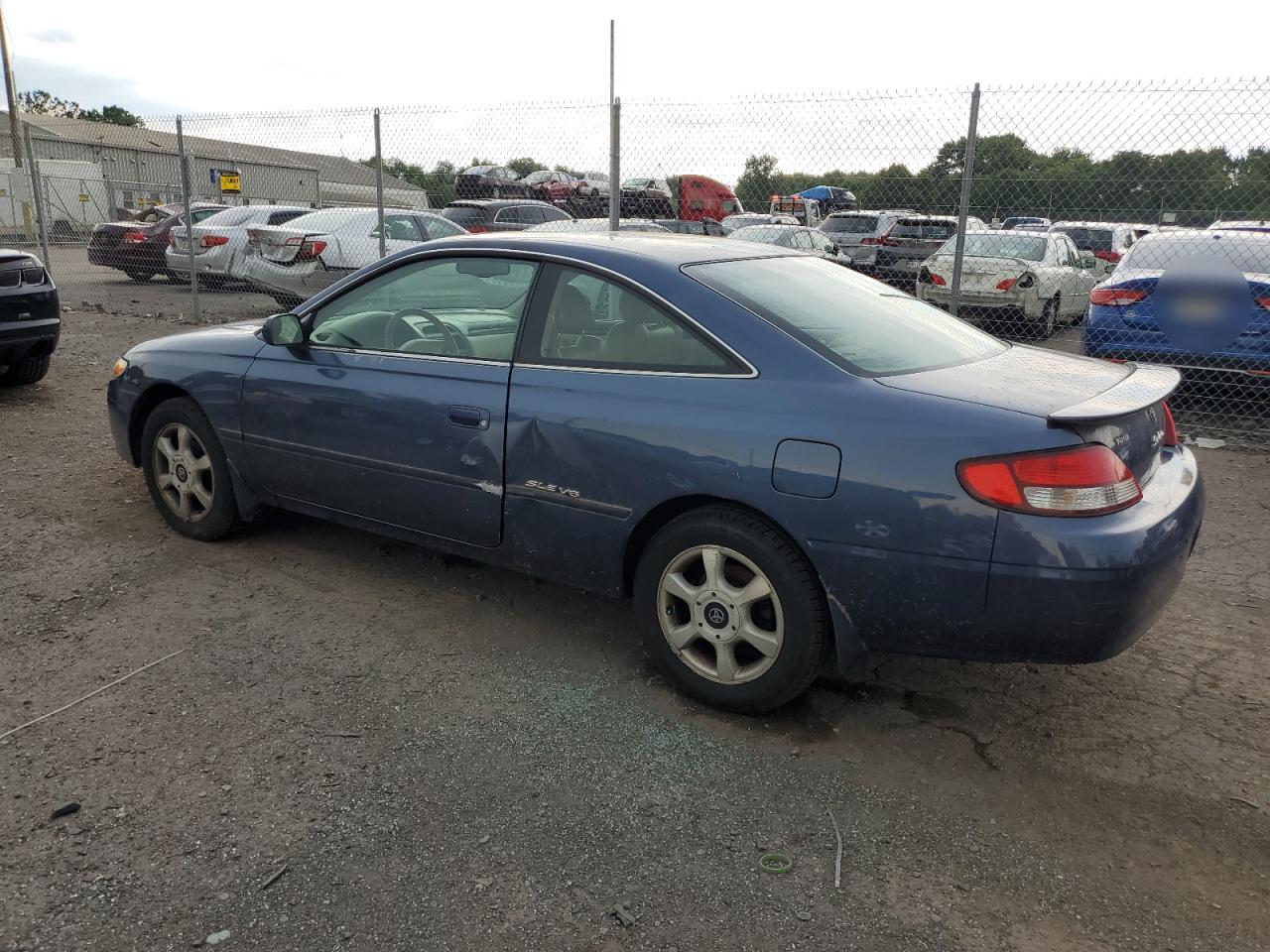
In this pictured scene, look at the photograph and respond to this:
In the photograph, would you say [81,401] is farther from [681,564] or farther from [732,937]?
[732,937]

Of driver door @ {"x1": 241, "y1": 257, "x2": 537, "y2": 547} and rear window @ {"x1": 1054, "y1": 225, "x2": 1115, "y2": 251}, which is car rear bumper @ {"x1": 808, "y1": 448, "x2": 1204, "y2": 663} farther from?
rear window @ {"x1": 1054, "y1": 225, "x2": 1115, "y2": 251}

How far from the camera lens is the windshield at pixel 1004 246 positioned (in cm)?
1100

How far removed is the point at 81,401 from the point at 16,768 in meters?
5.73

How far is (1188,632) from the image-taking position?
12.6 ft

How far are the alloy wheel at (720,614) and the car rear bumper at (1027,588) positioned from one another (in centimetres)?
24

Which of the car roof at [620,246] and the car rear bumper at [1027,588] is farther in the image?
the car roof at [620,246]

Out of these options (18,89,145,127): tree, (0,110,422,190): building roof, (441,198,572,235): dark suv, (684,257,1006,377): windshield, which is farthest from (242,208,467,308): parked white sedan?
(18,89,145,127): tree

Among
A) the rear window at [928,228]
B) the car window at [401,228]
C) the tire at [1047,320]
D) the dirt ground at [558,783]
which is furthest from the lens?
the car window at [401,228]

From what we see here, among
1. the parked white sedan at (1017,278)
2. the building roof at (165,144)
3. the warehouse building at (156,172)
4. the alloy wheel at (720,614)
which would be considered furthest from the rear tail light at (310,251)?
the building roof at (165,144)

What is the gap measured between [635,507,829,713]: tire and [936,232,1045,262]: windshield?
8.84 m

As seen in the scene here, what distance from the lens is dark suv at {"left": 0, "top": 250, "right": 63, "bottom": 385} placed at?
23.9 feet

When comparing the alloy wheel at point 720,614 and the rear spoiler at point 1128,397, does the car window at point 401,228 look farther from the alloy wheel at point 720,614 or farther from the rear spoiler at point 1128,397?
the rear spoiler at point 1128,397

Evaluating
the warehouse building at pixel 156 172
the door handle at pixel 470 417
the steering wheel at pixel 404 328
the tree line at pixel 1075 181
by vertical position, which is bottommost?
the door handle at pixel 470 417

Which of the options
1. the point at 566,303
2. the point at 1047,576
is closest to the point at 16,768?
the point at 566,303
